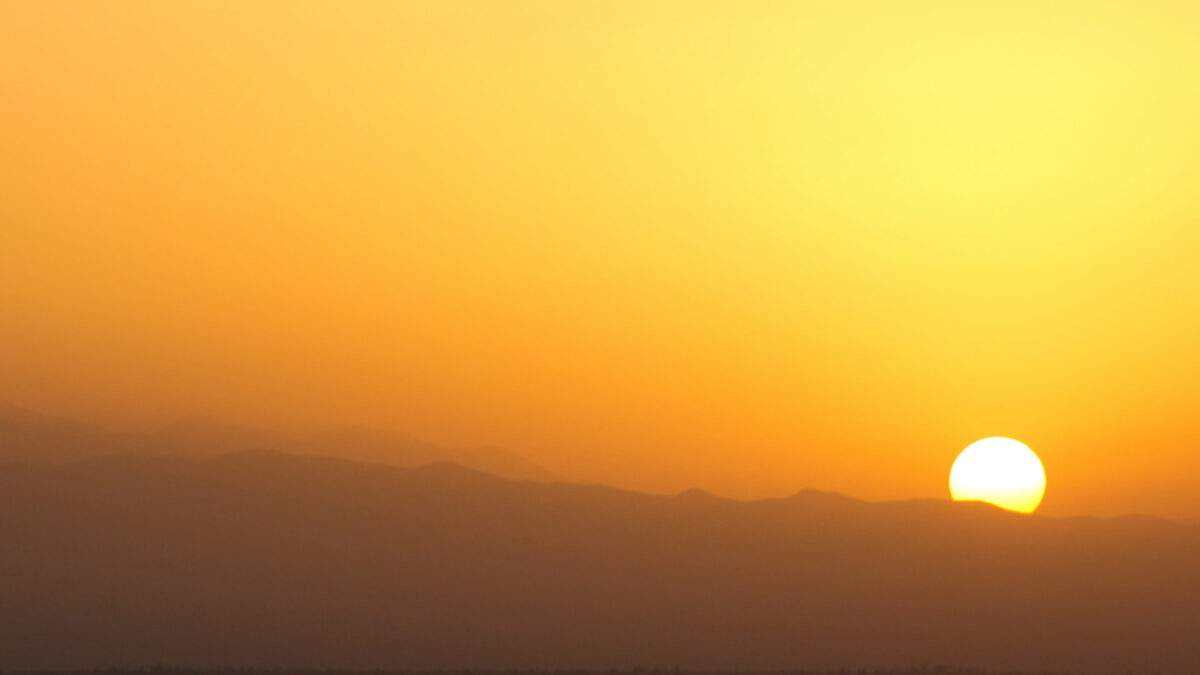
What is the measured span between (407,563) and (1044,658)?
89388 millimetres

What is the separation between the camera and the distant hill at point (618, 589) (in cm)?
10556

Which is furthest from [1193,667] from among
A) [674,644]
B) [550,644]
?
[550,644]

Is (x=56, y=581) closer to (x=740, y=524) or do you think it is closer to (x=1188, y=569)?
(x=740, y=524)

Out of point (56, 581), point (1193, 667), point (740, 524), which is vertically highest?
point (740, 524)

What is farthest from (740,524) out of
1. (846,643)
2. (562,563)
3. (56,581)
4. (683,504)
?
(56,581)

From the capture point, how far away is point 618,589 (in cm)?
14462

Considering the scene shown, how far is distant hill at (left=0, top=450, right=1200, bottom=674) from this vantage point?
346 ft

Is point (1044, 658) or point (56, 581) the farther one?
point (56, 581)

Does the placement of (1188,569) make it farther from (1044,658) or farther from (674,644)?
(674,644)

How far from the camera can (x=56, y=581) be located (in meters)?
148

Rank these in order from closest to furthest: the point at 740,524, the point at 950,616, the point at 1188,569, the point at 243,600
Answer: the point at 950,616, the point at 243,600, the point at 1188,569, the point at 740,524

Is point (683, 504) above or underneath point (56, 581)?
above

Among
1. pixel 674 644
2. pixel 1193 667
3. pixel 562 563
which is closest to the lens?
pixel 1193 667

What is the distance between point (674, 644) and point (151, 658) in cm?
4240
